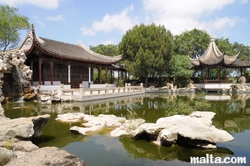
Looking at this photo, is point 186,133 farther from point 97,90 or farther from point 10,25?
point 10,25

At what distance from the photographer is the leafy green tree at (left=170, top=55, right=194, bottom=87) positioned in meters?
25.5

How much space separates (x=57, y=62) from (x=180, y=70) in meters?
15.6

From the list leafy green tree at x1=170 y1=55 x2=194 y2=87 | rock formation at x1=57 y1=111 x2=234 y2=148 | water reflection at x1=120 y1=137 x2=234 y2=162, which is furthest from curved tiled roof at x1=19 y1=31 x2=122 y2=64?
water reflection at x1=120 y1=137 x2=234 y2=162

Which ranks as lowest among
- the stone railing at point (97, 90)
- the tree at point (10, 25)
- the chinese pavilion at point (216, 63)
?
the stone railing at point (97, 90)

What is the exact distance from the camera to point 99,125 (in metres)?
6.84

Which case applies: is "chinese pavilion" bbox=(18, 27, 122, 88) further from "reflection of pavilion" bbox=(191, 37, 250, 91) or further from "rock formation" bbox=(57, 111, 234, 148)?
"reflection of pavilion" bbox=(191, 37, 250, 91)

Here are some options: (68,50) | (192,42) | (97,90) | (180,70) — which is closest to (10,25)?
(68,50)

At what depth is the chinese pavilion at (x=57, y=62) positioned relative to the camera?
1566 centimetres

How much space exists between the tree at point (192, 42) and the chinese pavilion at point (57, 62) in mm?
17154

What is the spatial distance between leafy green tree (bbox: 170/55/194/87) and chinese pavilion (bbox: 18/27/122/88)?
7.68 metres

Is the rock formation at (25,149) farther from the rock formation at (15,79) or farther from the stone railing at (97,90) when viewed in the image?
the rock formation at (15,79)

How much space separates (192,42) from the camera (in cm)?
3584

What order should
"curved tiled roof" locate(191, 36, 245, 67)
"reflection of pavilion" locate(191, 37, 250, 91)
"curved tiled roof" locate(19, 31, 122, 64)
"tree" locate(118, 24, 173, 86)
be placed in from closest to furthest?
"curved tiled roof" locate(19, 31, 122, 64), "tree" locate(118, 24, 173, 86), "reflection of pavilion" locate(191, 37, 250, 91), "curved tiled roof" locate(191, 36, 245, 67)

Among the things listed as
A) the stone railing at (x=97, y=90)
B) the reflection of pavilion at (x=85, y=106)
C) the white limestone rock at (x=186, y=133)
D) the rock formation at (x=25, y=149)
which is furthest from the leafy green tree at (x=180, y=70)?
the rock formation at (x=25, y=149)
